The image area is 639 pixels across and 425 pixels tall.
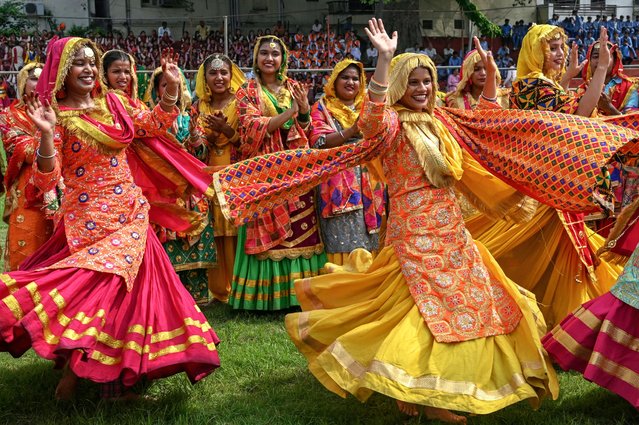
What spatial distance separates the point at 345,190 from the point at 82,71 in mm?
2865

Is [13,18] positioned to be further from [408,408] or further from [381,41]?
[408,408]

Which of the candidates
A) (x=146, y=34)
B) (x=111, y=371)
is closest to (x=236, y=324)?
(x=111, y=371)

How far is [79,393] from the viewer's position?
4660mm

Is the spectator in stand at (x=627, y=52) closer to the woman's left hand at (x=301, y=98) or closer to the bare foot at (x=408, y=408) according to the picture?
the woman's left hand at (x=301, y=98)

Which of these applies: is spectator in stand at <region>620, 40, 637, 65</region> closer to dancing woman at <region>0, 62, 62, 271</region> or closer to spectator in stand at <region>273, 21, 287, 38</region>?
spectator in stand at <region>273, 21, 287, 38</region>

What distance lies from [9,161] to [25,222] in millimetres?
556

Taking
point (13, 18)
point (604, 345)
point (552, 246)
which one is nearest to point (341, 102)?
point (552, 246)

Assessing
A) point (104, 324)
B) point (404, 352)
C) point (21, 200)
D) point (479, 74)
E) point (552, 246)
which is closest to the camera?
point (404, 352)

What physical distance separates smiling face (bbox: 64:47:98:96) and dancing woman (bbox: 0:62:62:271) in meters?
1.74

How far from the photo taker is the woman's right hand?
166 inches

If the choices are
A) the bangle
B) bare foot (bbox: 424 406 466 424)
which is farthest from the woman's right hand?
the bangle

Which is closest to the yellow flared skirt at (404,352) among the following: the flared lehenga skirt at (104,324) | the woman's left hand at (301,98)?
the flared lehenga skirt at (104,324)

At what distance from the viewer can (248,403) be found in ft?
15.0

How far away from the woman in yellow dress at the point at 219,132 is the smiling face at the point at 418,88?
287 centimetres
